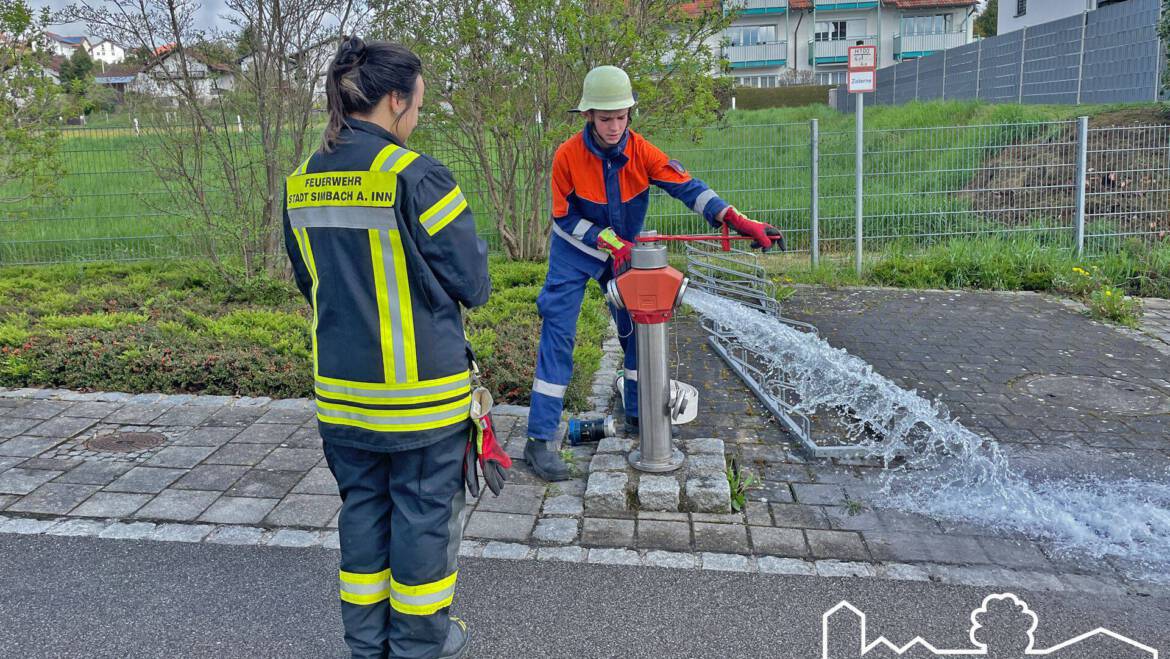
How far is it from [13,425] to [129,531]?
6.24ft

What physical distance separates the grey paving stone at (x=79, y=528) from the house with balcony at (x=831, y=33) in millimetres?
48495

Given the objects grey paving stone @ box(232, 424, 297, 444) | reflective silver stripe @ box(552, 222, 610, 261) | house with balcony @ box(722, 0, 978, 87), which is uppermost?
house with balcony @ box(722, 0, 978, 87)

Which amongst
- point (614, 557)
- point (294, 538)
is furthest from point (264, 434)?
point (614, 557)

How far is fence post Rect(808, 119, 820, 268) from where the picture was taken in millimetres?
10031

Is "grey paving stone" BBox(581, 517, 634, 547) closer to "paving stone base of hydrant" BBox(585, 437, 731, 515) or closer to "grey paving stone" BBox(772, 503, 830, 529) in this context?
"paving stone base of hydrant" BBox(585, 437, 731, 515)

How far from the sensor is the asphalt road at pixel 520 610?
3.06 meters

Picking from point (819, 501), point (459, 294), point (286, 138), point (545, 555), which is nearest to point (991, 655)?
point (819, 501)

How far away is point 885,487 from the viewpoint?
4270 mm

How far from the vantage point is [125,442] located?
16.4 ft

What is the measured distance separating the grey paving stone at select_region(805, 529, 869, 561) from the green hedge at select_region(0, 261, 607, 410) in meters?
1.98

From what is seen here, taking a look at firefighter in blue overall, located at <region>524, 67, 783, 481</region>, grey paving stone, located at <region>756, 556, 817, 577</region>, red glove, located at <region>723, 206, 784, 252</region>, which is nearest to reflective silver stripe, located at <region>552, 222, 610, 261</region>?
firefighter in blue overall, located at <region>524, 67, 783, 481</region>

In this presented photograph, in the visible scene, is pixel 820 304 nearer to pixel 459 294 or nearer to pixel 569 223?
pixel 569 223

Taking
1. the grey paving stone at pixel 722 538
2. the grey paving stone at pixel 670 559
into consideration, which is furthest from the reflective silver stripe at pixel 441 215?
the grey paving stone at pixel 722 538

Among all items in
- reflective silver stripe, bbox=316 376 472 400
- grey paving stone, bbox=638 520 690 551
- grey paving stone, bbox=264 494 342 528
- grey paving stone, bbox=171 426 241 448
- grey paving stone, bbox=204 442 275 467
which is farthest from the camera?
grey paving stone, bbox=171 426 241 448
